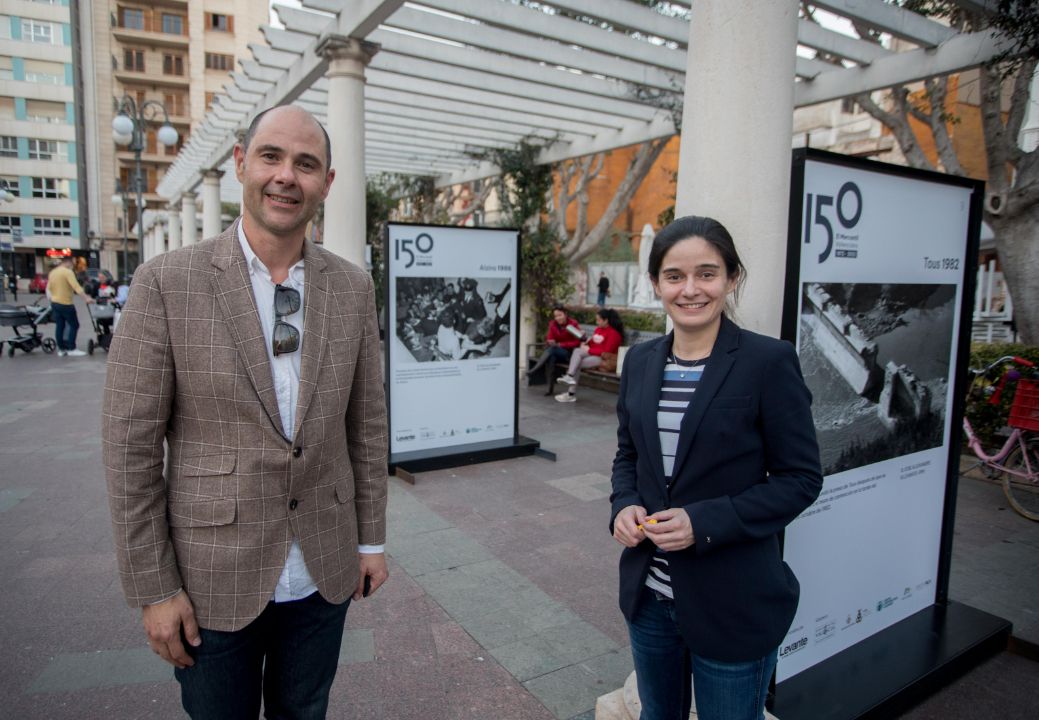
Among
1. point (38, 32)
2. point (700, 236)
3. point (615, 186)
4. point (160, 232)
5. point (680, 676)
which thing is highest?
point (38, 32)

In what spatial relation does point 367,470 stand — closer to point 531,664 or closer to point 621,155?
point 531,664

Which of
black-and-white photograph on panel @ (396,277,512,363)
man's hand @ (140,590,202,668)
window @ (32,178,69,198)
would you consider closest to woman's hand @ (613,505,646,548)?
man's hand @ (140,590,202,668)

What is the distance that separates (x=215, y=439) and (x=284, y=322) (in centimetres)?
33

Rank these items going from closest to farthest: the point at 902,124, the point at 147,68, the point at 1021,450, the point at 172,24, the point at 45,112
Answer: the point at 1021,450, the point at 902,124, the point at 45,112, the point at 147,68, the point at 172,24

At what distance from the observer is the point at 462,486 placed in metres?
5.90

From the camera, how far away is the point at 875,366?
2.72 m

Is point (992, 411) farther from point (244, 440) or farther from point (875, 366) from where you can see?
point (244, 440)

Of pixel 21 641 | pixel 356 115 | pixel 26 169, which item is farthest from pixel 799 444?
pixel 26 169

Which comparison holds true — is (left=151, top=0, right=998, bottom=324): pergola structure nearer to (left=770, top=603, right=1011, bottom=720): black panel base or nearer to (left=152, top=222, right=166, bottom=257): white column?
(left=770, top=603, right=1011, bottom=720): black panel base

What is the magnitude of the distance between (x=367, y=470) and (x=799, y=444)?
121 cm

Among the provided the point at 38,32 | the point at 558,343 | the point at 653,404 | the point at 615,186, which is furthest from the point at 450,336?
the point at 38,32

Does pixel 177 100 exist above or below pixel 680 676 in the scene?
above

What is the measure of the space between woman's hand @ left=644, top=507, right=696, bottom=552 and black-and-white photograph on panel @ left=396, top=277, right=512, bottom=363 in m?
4.77

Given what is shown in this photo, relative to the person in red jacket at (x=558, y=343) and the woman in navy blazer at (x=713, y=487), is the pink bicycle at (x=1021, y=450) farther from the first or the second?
the person in red jacket at (x=558, y=343)
